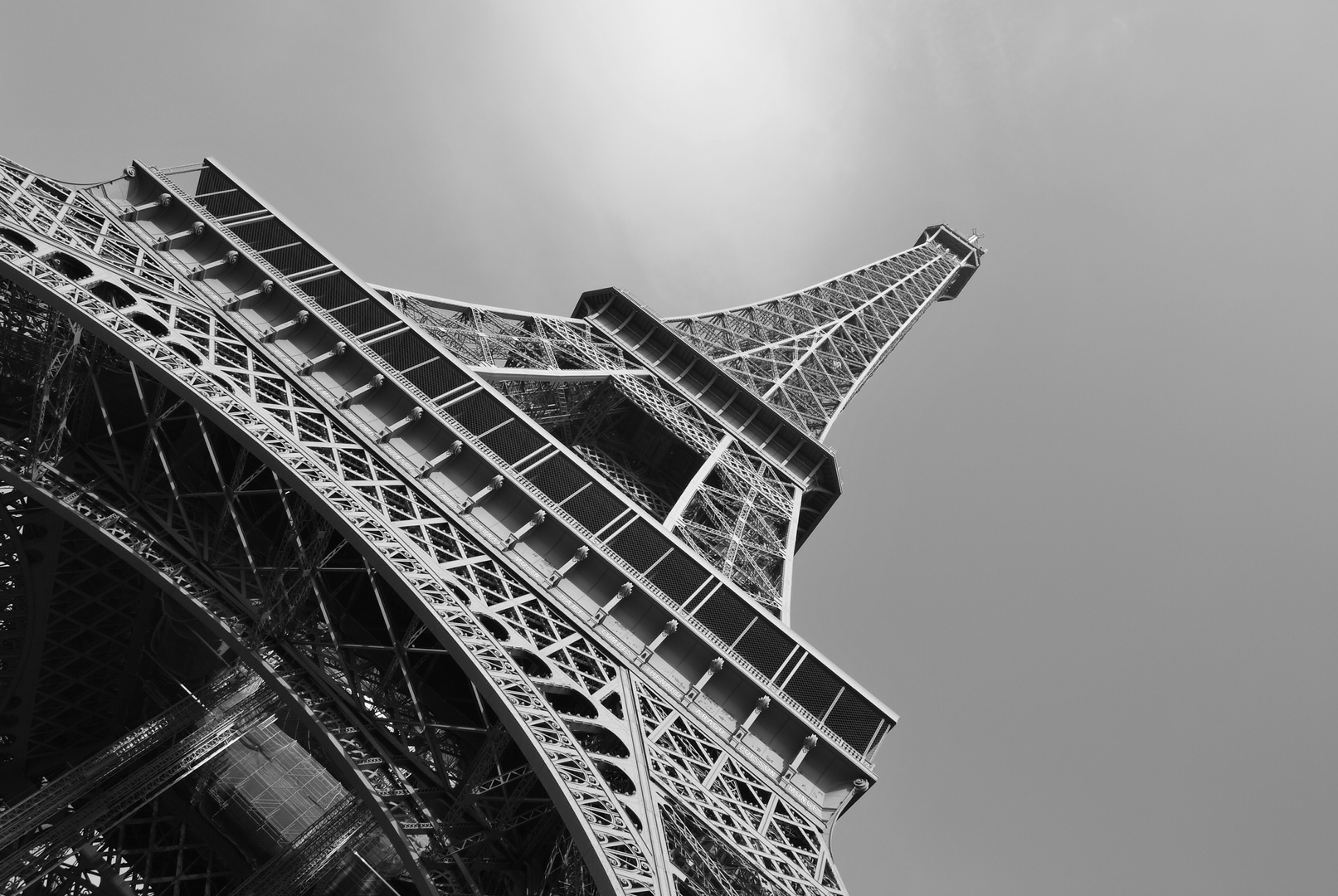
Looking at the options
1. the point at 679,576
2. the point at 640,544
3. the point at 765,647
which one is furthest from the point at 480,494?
the point at 765,647

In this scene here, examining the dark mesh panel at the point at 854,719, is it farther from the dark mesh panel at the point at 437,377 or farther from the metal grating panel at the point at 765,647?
the dark mesh panel at the point at 437,377

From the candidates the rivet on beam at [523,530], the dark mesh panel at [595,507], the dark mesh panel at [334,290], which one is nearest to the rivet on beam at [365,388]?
the dark mesh panel at [334,290]

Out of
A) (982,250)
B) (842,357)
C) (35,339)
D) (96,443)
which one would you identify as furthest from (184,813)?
(982,250)

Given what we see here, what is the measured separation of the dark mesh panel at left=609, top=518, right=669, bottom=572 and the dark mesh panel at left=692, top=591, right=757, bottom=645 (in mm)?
1517

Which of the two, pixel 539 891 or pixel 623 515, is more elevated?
pixel 623 515

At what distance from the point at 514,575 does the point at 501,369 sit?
40.5 ft

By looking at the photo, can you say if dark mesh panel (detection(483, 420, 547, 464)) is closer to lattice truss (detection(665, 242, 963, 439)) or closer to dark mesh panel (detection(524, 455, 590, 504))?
dark mesh panel (detection(524, 455, 590, 504))

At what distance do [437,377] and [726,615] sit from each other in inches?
340

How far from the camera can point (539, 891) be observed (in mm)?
17625

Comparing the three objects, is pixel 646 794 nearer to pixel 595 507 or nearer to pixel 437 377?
pixel 595 507

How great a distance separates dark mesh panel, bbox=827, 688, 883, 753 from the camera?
21609 mm

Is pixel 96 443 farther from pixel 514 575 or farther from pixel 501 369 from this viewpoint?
pixel 501 369

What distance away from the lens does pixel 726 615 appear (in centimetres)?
2269

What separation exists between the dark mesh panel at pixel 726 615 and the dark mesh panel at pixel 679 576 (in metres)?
0.47
